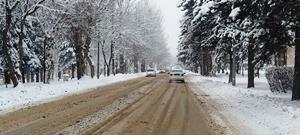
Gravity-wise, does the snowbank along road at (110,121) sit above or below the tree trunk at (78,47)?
below

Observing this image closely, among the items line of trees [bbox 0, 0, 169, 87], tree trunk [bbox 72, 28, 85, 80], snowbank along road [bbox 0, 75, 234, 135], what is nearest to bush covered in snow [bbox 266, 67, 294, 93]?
snowbank along road [bbox 0, 75, 234, 135]

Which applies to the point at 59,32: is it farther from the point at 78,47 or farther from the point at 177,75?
the point at 177,75

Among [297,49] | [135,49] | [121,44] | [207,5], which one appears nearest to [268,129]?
[297,49]

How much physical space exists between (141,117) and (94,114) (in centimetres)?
181

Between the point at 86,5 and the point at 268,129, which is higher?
the point at 86,5

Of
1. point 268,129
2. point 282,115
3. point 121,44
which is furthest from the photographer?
point 121,44

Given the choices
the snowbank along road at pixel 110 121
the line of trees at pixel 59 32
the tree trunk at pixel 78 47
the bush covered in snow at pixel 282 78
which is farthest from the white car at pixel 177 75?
the snowbank along road at pixel 110 121

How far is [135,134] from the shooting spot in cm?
1105

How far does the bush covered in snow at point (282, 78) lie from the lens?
25516mm

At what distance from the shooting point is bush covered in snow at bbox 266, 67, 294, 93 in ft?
83.7

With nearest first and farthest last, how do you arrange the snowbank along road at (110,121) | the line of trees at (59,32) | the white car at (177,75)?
the snowbank along road at (110,121)
the line of trees at (59,32)
the white car at (177,75)

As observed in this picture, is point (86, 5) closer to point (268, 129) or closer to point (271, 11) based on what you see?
point (271, 11)

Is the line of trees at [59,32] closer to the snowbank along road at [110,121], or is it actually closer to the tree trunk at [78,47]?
the tree trunk at [78,47]

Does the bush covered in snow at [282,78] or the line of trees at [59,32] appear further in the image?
the line of trees at [59,32]
